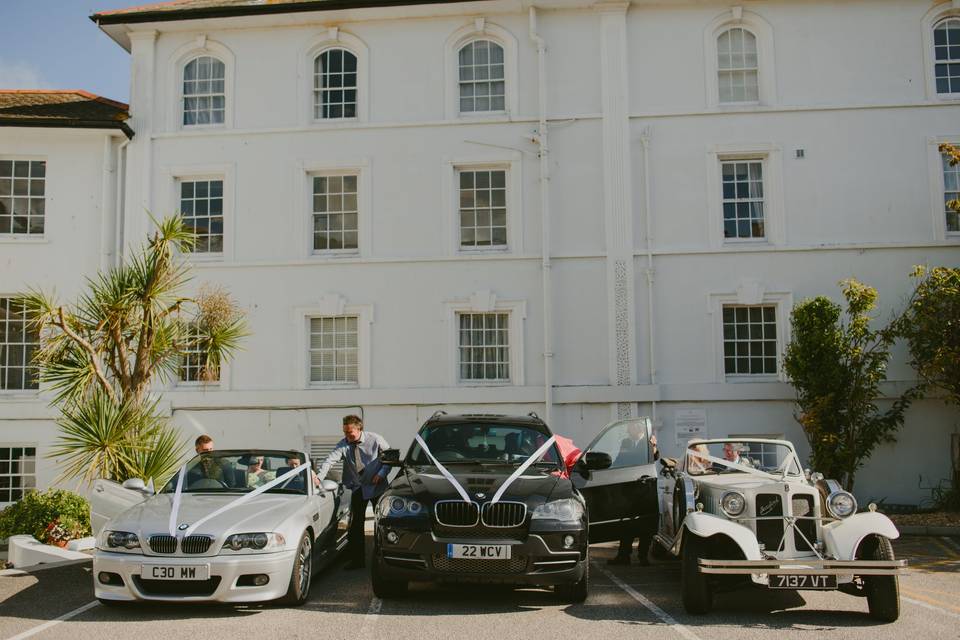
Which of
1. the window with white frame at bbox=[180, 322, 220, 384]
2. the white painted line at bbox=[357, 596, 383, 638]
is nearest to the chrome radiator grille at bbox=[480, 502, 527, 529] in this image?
the white painted line at bbox=[357, 596, 383, 638]

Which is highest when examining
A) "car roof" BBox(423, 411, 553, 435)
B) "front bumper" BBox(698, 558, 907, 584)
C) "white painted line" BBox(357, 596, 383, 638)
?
"car roof" BBox(423, 411, 553, 435)

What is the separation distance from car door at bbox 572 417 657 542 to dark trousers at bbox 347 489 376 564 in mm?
2566

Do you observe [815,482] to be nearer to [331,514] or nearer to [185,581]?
[331,514]

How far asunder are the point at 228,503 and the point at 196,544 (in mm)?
914

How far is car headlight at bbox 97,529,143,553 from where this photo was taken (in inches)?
301

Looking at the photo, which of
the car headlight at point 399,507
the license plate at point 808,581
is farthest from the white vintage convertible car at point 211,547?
the license plate at point 808,581

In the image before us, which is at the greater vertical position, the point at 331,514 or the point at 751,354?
the point at 751,354

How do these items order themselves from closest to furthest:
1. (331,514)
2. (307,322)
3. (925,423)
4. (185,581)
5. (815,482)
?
1. (185,581)
2. (815,482)
3. (331,514)
4. (925,423)
5. (307,322)

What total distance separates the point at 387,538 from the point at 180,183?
41.5 ft

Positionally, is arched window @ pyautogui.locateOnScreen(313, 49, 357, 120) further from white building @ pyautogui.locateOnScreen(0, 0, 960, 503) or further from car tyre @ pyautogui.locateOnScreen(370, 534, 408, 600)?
car tyre @ pyautogui.locateOnScreen(370, 534, 408, 600)

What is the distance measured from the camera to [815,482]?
28.7 feet

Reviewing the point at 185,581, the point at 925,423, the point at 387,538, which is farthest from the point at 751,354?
the point at 185,581

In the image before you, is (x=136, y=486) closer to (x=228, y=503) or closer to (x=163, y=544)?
(x=228, y=503)

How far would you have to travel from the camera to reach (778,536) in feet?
26.6
